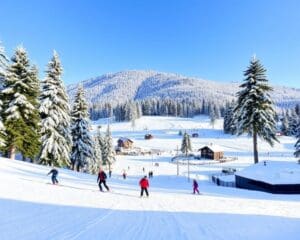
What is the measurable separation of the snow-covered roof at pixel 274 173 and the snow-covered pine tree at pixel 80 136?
20940mm

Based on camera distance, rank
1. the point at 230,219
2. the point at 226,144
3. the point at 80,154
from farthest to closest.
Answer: the point at 226,144 < the point at 80,154 < the point at 230,219

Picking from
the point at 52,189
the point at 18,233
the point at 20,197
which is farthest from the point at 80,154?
the point at 18,233

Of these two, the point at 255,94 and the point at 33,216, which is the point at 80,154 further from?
the point at 33,216

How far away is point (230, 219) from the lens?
43.0 feet

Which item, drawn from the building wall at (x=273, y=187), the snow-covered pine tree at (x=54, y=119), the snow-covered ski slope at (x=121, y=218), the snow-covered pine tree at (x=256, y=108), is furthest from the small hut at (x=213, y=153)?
the snow-covered ski slope at (x=121, y=218)

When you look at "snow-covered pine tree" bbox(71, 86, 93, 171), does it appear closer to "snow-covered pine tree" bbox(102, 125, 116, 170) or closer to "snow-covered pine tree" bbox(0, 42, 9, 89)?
"snow-covered pine tree" bbox(0, 42, 9, 89)

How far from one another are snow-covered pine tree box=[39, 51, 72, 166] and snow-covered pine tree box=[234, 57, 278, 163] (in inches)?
860

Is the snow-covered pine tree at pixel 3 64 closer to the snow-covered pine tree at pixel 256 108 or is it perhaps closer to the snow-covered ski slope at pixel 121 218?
the snow-covered ski slope at pixel 121 218

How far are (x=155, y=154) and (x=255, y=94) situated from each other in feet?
215

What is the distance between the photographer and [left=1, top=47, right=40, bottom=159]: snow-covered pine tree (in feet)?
109

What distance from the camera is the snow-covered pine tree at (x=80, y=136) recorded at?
4153 centimetres

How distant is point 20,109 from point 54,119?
12.8ft

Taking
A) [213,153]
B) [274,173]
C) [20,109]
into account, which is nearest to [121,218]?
[274,173]

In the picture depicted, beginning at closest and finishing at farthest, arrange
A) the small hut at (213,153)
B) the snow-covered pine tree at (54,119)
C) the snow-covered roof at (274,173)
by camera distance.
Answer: the snow-covered roof at (274,173) < the snow-covered pine tree at (54,119) < the small hut at (213,153)
